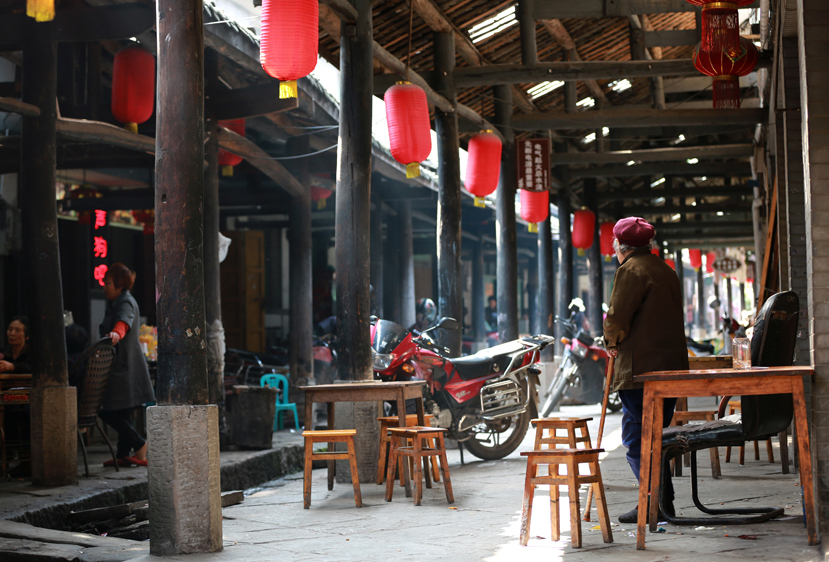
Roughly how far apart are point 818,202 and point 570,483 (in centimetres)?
182

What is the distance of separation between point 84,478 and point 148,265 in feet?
27.1

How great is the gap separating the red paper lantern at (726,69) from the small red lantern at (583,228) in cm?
1003

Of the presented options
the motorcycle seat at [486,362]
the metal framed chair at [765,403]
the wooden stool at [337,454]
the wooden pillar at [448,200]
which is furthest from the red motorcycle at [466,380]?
the metal framed chair at [765,403]

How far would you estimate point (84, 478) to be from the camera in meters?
7.19

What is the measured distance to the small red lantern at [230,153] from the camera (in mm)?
10513

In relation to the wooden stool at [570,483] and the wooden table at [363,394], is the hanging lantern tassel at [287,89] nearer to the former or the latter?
the wooden table at [363,394]

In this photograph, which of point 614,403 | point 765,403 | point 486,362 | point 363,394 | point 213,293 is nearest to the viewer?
point 765,403

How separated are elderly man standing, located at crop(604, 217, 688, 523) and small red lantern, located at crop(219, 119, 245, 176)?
6.52m

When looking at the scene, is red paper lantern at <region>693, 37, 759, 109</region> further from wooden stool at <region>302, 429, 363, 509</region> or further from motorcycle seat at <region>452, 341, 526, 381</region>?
wooden stool at <region>302, 429, 363, 509</region>

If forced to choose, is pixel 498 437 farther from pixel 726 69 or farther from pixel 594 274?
pixel 594 274

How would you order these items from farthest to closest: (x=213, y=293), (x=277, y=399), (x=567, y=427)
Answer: (x=277, y=399), (x=213, y=293), (x=567, y=427)

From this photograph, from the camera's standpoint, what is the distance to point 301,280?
12.0m

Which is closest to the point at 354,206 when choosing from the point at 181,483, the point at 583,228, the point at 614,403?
the point at 181,483

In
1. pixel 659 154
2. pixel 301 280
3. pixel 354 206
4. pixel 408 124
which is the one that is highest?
pixel 659 154
